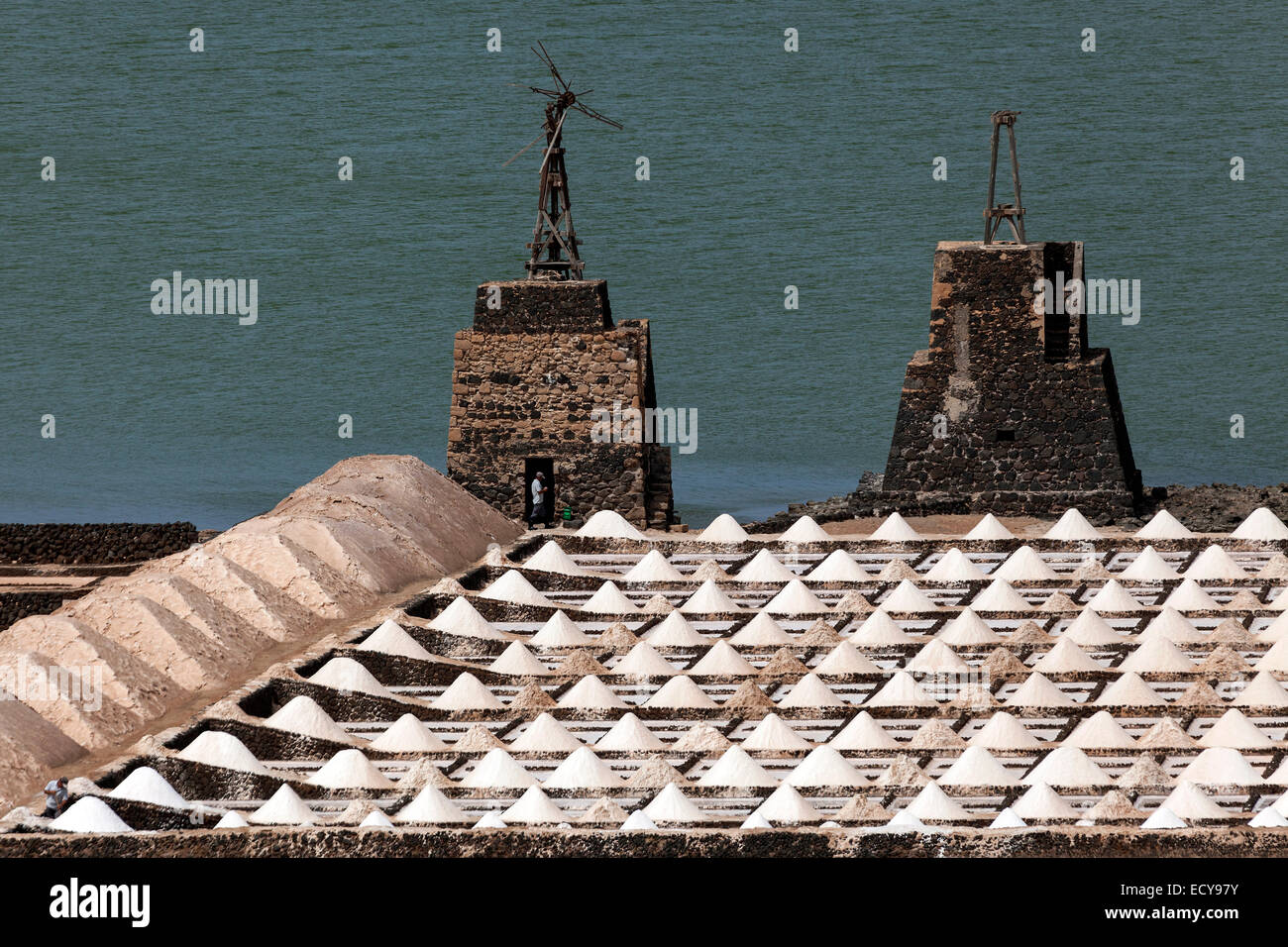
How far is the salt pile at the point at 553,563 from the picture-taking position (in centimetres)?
3111

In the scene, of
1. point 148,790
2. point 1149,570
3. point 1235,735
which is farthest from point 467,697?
point 1149,570

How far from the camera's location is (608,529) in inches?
1294

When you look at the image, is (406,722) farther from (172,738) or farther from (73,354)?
(73,354)

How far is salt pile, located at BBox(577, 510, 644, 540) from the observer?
3266 centimetres

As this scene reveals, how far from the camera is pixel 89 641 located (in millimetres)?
24109

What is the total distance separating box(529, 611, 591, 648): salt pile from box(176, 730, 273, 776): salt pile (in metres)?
5.47

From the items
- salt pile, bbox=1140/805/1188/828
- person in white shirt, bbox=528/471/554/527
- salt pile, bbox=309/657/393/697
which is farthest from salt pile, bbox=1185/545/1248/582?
person in white shirt, bbox=528/471/554/527

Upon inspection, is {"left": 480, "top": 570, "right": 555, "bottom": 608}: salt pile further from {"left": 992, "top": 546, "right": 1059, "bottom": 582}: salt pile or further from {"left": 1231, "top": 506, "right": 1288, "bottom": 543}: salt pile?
{"left": 1231, "top": 506, "right": 1288, "bottom": 543}: salt pile

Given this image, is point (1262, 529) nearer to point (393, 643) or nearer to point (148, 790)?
point (393, 643)

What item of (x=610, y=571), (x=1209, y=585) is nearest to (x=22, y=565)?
(x=610, y=571)

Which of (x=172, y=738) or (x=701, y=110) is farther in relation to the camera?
(x=701, y=110)

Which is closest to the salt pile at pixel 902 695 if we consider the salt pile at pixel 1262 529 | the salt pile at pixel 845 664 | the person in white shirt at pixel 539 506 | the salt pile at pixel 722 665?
the salt pile at pixel 845 664

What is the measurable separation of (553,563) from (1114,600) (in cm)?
Result: 671
